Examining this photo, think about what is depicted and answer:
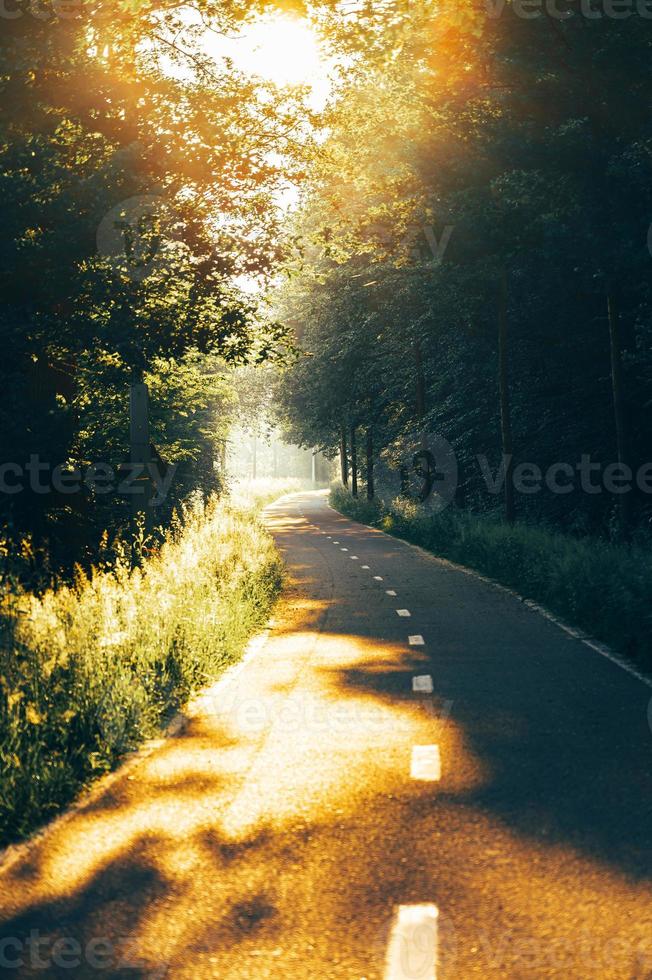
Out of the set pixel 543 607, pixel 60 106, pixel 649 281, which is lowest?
pixel 543 607

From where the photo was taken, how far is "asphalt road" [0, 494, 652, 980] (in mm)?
4625

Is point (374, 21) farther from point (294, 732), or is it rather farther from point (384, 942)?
point (384, 942)

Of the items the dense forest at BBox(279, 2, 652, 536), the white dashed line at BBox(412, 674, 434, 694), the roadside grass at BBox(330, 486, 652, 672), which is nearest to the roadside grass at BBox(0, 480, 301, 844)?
the white dashed line at BBox(412, 674, 434, 694)

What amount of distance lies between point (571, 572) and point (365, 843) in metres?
11.0

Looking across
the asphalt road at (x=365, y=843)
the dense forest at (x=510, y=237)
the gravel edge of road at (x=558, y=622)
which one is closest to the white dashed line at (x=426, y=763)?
the asphalt road at (x=365, y=843)

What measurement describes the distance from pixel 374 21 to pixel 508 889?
1356 cm

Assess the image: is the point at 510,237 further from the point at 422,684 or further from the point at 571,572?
the point at 422,684

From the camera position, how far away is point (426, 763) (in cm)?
776

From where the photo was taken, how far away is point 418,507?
3941 cm

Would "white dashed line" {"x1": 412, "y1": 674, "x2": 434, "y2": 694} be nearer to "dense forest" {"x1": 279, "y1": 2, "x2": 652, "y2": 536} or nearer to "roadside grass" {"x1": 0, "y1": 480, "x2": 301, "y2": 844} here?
"roadside grass" {"x1": 0, "y1": 480, "x2": 301, "y2": 844}

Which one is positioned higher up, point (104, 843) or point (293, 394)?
point (293, 394)

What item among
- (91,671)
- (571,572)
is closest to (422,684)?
(91,671)

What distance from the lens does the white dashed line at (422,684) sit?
10.6 m

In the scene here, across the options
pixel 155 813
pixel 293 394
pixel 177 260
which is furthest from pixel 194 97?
pixel 293 394
